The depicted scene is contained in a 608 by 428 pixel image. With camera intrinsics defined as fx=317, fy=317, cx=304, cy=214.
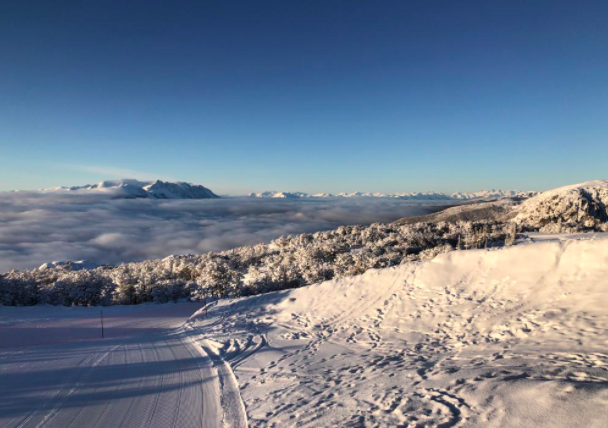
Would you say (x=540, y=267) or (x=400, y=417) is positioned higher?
(x=540, y=267)

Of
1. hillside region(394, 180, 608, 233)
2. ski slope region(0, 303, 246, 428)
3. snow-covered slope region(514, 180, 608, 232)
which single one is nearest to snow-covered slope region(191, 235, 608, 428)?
ski slope region(0, 303, 246, 428)

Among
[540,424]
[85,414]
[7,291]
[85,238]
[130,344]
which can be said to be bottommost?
[85,238]

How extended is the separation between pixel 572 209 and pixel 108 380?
3556cm

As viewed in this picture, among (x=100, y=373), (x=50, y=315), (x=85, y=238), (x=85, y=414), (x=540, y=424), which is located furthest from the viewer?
(x=85, y=238)

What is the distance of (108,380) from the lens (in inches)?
252

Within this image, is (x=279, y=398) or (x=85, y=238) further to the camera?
(x=85, y=238)

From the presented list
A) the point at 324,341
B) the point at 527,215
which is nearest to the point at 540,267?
the point at 324,341

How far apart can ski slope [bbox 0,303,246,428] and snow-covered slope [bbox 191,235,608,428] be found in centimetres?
84

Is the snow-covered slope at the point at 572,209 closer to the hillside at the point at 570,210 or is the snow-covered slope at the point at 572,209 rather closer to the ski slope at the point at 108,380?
the hillside at the point at 570,210

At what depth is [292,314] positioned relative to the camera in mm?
11000

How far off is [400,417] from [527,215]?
36.0m

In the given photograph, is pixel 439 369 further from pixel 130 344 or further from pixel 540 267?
pixel 130 344

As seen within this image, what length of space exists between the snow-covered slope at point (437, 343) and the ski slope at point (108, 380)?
33.0 inches

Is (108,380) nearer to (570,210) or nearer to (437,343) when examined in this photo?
(437,343)
